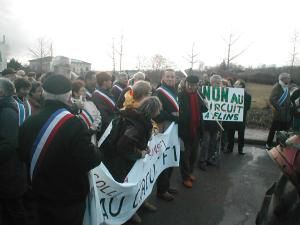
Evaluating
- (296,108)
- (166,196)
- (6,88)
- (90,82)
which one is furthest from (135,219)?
(296,108)

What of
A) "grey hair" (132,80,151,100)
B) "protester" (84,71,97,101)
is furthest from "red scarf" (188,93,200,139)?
"protester" (84,71,97,101)

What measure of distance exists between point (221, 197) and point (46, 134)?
371 cm

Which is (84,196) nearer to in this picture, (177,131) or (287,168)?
(287,168)

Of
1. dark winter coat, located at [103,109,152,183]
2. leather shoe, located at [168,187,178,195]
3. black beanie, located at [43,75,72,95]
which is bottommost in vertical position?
leather shoe, located at [168,187,178,195]

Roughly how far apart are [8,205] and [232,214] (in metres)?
3.14

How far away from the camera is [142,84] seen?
165 inches

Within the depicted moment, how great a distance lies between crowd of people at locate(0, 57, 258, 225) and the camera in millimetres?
2459

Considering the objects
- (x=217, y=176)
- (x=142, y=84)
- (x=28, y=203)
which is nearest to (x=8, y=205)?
(x=28, y=203)

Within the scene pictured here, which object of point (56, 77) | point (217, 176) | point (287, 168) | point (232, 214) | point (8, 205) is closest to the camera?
point (287, 168)

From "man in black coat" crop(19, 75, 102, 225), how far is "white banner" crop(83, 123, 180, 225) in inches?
9.9

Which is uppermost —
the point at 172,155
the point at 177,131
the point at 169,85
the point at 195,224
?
the point at 169,85

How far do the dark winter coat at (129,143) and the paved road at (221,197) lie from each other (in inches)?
41.7

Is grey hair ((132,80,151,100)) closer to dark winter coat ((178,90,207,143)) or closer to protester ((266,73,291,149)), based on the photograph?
dark winter coat ((178,90,207,143))

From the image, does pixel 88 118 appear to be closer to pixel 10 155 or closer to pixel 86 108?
pixel 86 108
